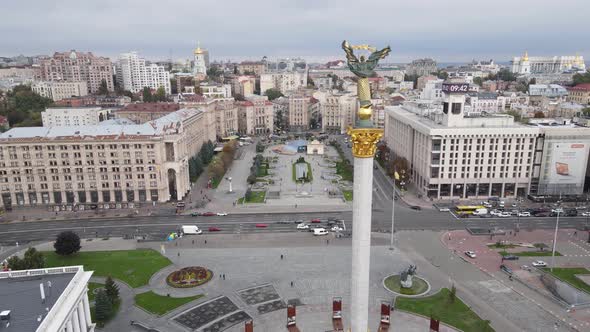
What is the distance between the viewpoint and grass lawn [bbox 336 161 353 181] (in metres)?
136

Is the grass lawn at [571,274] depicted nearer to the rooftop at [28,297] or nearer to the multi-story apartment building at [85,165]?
the rooftop at [28,297]

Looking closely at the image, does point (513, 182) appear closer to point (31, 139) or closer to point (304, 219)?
point (304, 219)

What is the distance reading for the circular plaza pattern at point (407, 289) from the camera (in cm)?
6675

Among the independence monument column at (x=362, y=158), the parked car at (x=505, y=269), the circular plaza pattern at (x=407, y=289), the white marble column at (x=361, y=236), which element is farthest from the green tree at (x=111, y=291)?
the parked car at (x=505, y=269)

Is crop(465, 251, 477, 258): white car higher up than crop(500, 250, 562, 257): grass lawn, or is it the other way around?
crop(465, 251, 477, 258): white car

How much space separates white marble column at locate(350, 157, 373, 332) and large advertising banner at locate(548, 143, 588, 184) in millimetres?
89357

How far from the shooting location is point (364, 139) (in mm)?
39719

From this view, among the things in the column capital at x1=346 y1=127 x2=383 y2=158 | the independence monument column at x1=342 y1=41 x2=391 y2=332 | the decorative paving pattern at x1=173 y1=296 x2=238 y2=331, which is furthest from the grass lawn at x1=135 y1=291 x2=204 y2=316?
the column capital at x1=346 y1=127 x2=383 y2=158

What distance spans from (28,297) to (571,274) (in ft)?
256

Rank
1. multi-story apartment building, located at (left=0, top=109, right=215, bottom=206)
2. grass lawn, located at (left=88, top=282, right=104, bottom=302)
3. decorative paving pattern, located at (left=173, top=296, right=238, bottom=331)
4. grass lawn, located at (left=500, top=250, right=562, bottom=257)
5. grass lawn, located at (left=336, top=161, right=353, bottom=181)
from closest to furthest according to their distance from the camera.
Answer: decorative paving pattern, located at (left=173, top=296, right=238, bottom=331)
grass lawn, located at (left=88, top=282, right=104, bottom=302)
grass lawn, located at (left=500, top=250, right=562, bottom=257)
multi-story apartment building, located at (left=0, top=109, right=215, bottom=206)
grass lawn, located at (left=336, top=161, right=353, bottom=181)

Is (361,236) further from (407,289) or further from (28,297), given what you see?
(28,297)

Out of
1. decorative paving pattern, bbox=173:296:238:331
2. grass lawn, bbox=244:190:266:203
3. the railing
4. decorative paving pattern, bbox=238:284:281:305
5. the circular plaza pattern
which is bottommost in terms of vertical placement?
the circular plaza pattern

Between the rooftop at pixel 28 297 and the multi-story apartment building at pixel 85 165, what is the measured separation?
210 feet

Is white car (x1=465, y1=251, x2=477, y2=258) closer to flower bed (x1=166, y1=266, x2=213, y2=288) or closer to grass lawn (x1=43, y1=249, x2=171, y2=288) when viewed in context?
flower bed (x1=166, y1=266, x2=213, y2=288)
